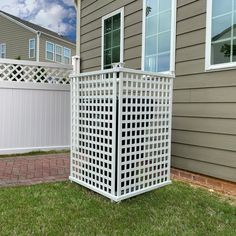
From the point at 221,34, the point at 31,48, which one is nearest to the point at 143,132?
the point at 221,34

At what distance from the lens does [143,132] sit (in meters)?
3.75

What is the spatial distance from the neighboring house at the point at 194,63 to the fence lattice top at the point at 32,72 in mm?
1669

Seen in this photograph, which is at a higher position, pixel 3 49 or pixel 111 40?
pixel 3 49

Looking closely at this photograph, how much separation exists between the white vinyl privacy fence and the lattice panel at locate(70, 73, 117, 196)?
106 inches

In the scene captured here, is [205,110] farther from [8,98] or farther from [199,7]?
[8,98]

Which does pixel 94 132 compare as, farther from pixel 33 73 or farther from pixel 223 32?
pixel 33 73

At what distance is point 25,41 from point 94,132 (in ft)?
64.6

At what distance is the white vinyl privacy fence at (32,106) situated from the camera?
645 centimetres

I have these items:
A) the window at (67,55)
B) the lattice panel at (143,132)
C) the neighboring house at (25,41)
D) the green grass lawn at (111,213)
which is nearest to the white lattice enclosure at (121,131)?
the lattice panel at (143,132)

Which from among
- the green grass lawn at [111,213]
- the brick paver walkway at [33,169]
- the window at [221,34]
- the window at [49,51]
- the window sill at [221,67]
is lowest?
the green grass lawn at [111,213]

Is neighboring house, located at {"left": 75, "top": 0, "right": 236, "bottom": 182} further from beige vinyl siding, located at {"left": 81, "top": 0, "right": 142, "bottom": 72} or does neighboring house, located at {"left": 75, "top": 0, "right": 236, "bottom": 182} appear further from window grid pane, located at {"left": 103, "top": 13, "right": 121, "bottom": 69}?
window grid pane, located at {"left": 103, "top": 13, "right": 121, "bottom": 69}

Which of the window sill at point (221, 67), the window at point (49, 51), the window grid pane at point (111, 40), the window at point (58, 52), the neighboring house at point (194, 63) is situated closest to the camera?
the window sill at point (221, 67)

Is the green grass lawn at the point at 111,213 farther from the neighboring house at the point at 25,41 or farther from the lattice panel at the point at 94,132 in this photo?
the neighboring house at the point at 25,41

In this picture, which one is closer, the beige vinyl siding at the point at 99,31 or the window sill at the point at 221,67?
the window sill at the point at 221,67
